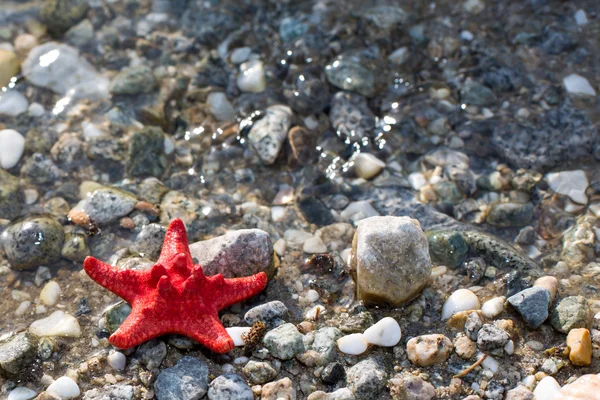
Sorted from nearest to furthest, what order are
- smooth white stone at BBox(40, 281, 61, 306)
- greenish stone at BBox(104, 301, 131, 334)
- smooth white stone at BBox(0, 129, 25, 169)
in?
greenish stone at BBox(104, 301, 131, 334) → smooth white stone at BBox(40, 281, 61, 306) → smooth white stone at BBox(0, 129, 25, 169)

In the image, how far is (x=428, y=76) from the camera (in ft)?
21.1

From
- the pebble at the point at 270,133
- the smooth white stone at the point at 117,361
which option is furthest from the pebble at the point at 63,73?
the smooth white stone at the point at 117,361

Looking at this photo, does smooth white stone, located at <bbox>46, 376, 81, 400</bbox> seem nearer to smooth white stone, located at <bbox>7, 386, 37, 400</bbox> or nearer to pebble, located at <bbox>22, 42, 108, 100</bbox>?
smooth white stone, located at <bbox>7, 386, 37, 400</bbox>

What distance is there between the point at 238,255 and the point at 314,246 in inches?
29.6

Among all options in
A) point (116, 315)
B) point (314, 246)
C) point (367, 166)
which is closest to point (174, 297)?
point (116, 315)

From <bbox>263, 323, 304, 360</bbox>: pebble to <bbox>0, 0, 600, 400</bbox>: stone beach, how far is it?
0.01m

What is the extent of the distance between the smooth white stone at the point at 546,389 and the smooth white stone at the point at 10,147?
15.4 ft

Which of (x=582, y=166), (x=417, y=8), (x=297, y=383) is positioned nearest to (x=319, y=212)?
(x=297, y=383)

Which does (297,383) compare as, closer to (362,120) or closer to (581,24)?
(362,120)

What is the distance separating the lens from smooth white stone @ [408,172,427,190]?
220 inches

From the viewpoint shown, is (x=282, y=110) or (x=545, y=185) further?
(x=282, y=110)

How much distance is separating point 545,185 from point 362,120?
1777 mm

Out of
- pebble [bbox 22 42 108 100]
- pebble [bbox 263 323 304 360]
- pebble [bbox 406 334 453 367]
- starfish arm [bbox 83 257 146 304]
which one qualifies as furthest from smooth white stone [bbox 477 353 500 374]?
pebble [bbox 22 42 108 100]

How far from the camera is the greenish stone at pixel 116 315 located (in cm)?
448
